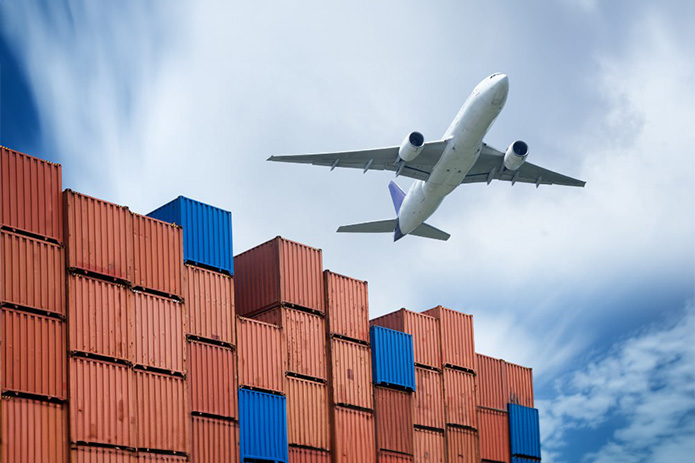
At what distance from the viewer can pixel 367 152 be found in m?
52.5

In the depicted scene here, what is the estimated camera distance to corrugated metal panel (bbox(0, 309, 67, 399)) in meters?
29.2

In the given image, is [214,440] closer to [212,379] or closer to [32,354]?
[212,379]

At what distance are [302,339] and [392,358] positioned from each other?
609cm

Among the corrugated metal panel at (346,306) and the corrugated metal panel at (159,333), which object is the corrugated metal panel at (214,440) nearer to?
the corrugated metal panel at (159,333)

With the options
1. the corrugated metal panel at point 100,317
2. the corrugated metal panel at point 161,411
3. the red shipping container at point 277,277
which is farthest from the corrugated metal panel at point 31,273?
the red shipping container at point 277,277

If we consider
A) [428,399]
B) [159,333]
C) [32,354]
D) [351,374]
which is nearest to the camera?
[32,354]

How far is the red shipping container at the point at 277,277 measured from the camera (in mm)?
39656

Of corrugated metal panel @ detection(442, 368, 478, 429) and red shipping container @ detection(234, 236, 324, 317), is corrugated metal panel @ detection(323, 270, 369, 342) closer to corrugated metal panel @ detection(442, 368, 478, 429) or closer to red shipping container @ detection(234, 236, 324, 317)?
red shipping container @ detection(234, 236, 324, 317)

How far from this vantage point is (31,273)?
101 ft

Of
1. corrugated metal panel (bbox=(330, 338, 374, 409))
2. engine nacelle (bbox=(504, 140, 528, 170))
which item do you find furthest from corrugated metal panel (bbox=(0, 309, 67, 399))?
engine nacelle (bbox=(504, 140, 528, 170))

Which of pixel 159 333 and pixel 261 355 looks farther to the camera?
pixel 261 355

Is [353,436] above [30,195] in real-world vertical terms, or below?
below

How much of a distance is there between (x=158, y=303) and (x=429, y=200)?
21939 millimetres

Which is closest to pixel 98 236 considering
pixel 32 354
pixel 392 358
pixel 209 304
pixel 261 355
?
pixel 32 354
